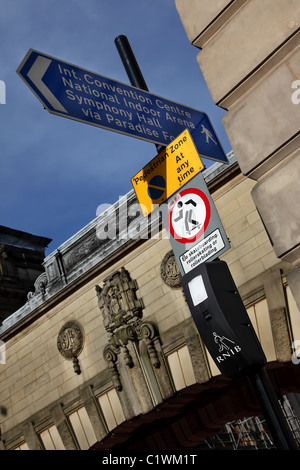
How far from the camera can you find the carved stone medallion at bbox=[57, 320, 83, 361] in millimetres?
13383

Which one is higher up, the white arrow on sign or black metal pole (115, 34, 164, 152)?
black metal pole (115, 34, 164, 152)

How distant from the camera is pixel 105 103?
18.8ft

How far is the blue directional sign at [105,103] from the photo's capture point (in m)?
5.36

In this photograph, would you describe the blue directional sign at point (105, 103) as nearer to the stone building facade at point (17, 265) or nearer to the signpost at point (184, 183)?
the signpost at point (184, 183)

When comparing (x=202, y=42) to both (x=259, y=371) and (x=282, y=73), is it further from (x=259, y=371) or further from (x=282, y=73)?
(x=259, y=371)

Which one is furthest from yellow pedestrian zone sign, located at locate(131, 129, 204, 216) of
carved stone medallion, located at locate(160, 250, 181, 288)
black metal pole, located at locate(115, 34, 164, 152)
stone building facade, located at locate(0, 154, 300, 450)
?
carved stone medallion, located at locate(160, 250, 181, 288)

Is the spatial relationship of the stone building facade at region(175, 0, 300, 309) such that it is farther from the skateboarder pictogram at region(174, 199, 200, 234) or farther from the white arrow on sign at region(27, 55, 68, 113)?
the white arrow on sign at region(27, 55, 68, 113)

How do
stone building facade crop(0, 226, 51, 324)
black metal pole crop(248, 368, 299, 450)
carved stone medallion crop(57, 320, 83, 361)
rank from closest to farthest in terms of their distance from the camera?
black metal pole crop(248, 368, 299, 450)
carved stone medallion crop(57, 320, 83, 361)
stone building facade crop(0, 226, 51, 324)

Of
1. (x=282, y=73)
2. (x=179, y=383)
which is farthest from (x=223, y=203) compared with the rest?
(x=282, y=73)

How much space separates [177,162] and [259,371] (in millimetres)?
2365

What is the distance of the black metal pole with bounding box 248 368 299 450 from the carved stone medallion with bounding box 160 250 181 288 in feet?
24.2

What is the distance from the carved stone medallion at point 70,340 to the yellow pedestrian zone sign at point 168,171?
7994 mm

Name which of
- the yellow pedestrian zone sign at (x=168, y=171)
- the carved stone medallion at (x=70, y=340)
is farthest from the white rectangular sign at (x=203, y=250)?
the carved stone medallion at (x=70, y=340)

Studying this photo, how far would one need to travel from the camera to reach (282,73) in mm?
4152
